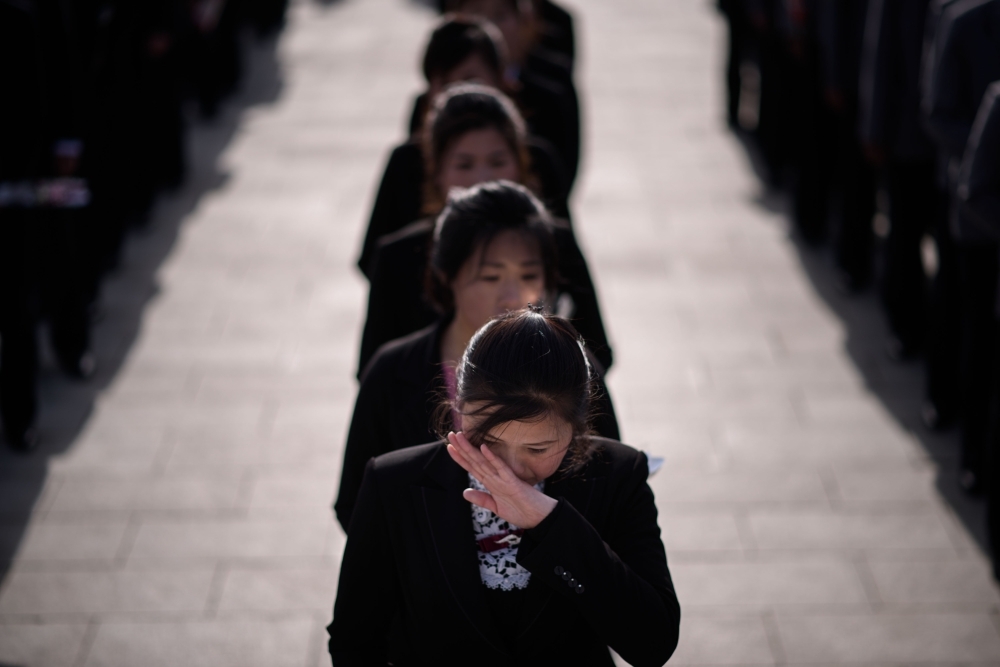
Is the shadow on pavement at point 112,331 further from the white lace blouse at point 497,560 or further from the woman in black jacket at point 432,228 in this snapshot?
the white lace blouse at point 497,560

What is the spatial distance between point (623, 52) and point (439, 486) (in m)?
10.7

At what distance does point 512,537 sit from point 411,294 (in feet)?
4.16

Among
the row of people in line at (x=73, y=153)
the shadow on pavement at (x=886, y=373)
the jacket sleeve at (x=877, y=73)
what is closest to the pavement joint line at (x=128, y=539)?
the row of people in line at (x=73, y=153)

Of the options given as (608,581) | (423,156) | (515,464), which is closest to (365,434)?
(515,464)

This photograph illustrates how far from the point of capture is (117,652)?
148 inches

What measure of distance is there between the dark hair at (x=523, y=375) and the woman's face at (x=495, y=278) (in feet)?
2.34

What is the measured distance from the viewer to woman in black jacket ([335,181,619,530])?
2598 mm

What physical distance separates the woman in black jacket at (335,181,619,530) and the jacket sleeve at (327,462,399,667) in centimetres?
46

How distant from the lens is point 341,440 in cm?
507

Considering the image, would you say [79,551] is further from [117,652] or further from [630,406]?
[630,406]

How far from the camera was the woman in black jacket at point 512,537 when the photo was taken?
74.4 inches

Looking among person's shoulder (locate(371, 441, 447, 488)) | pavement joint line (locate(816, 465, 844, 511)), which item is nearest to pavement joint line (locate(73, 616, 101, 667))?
Answer: person's shoulder (locate(371, 441, 447, 488))

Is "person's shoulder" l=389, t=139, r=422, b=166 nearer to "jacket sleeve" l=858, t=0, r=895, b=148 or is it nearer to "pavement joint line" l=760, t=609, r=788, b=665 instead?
"pavement joint line" l=760, t=609, r=788, b=665

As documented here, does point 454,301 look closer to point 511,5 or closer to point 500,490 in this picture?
point 500,490
